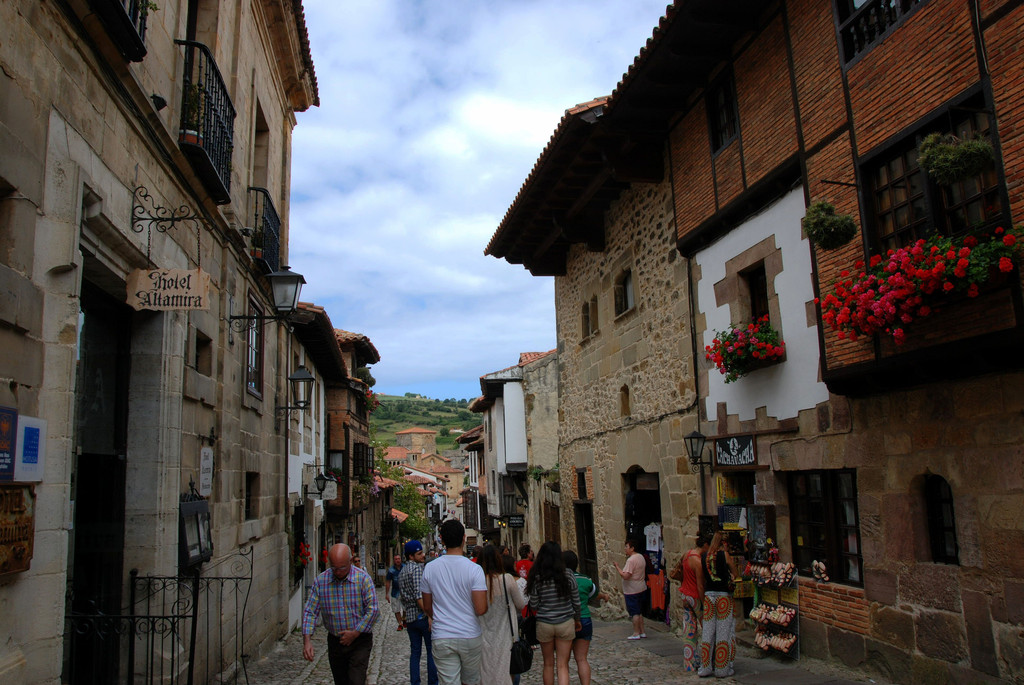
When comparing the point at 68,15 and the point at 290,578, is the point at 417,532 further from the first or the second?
the point at 68,15

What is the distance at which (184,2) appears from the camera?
737cm

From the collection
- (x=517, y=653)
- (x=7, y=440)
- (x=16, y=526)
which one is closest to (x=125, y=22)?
(x=7, y=440)

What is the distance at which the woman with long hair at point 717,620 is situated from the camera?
24.9 ft

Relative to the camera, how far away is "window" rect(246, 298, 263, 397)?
1025cm

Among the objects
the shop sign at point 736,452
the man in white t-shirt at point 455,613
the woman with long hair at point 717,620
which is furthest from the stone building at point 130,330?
the shop sign at point 736,452

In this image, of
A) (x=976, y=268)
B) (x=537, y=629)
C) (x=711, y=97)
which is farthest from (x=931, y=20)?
(x=537, y=629)

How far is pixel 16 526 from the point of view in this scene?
384cm

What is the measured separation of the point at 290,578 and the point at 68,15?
11.1m

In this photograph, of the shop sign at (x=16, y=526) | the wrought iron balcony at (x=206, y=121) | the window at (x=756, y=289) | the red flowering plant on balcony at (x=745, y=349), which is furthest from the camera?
the window at (x=756, y=289)

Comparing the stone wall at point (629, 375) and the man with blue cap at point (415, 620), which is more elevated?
the stone wall at point (629, 375)

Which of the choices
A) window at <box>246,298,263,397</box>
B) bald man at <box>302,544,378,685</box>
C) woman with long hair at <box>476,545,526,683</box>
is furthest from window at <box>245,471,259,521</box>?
woman with long hair at <box>476,545,526,683</box>

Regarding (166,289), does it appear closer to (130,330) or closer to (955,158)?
(130,330)

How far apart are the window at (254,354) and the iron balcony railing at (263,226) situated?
0.66 m

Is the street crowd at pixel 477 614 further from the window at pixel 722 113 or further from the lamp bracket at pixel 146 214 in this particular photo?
the window at pixel 722 113
